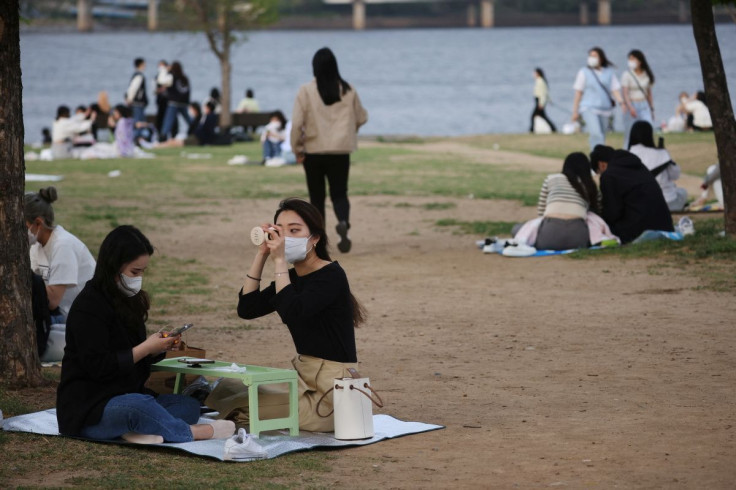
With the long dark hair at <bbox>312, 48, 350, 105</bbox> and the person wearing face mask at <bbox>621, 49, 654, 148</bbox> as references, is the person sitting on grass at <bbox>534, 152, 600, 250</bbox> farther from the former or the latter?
the person wearing face mask at <bbox>621, 49, 654, 148</bbox>

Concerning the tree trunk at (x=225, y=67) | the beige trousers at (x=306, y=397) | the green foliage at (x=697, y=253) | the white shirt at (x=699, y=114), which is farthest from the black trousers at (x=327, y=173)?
the tree trunk at (x=225, y=67)

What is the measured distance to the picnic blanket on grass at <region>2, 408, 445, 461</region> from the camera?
598 cm

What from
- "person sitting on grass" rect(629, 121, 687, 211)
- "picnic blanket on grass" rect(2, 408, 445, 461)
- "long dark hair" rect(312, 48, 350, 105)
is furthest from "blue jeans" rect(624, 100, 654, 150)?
"picnic blanket on grass" rect(2, 408, 445, 461)

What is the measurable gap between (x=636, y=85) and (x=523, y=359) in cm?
1064

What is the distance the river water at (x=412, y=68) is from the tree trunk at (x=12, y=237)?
31.3 metres

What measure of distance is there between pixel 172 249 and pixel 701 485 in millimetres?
8656

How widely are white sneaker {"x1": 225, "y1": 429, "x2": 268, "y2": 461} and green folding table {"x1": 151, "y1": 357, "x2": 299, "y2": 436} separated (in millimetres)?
190

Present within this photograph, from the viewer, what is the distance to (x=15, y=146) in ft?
23.7

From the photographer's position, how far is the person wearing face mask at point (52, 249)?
7.91 m

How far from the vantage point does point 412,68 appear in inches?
4510

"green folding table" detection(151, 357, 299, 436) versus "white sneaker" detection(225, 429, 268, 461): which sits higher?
"green folding table" detection(151, 357, 299, 436)

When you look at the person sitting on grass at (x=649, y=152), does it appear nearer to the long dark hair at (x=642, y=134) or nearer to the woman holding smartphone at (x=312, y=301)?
the long dark hair at (x=642, y=134)

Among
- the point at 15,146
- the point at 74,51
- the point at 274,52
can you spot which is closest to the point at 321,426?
the point at 15,146

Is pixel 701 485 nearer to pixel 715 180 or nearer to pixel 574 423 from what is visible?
pixel 574 423
